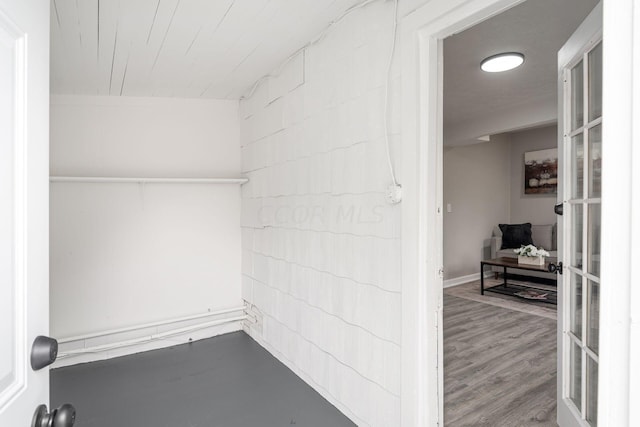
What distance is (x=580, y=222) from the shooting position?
1730 millimetres

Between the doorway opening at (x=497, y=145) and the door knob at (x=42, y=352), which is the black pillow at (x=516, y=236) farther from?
the door knob at (x=42, y=352)

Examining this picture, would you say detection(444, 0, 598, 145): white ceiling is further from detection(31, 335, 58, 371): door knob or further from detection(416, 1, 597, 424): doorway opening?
detection(31, 335, 58, 371): door knob

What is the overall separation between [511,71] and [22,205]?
3.66 m

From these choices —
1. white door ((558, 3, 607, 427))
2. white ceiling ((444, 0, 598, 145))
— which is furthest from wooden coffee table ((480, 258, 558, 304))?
white door ((558, 3, 607, 427))

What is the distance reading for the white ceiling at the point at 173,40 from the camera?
1.86m

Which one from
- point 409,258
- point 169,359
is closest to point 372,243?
point 409,258

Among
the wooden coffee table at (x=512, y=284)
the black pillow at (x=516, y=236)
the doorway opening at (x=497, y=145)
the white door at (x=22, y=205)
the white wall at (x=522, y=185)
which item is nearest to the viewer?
the white door at (x=22, y=205)

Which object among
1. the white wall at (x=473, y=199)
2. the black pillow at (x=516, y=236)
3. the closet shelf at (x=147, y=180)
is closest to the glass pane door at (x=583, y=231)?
the closet shelf at (x=147, y=180)

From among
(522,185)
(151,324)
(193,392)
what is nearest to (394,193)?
(193,392)

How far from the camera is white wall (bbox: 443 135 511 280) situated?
222 inches

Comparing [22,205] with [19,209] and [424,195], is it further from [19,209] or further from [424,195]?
[424,195]

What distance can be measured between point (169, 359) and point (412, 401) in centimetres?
217

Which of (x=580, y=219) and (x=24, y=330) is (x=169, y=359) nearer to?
(x=24, y=330)

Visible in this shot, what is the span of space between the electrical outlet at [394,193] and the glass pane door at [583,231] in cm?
81
